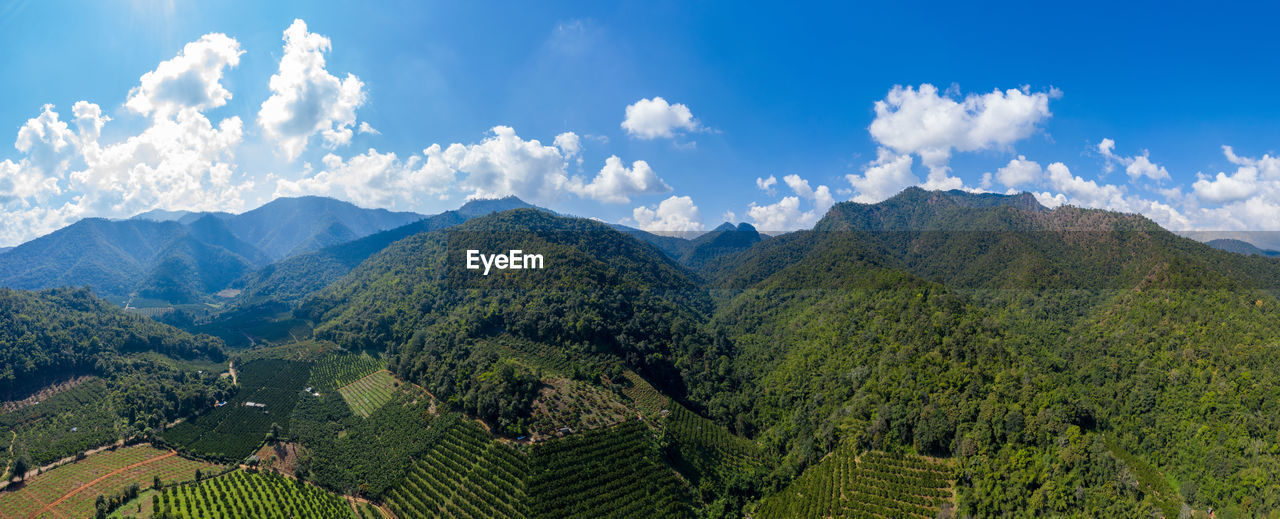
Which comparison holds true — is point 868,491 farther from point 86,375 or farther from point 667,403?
point 86,375

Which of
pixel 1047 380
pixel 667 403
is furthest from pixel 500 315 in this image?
pixel 1047 380

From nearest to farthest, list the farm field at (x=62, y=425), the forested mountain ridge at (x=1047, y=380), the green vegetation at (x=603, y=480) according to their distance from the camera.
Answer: the forested mountain ridge at (x=1047, y=380), the green vegetation at (x=603, y=480), the farm field at (x=62, y=425)

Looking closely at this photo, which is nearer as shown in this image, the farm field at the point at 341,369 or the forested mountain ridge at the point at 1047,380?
the forested mountain ridge at the point at 1047,380

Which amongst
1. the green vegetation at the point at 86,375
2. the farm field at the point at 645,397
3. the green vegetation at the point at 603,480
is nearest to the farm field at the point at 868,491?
the green vegetation at the point at 603,480

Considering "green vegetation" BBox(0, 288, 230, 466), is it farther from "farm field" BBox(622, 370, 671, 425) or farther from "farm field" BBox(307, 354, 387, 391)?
"farm field" BBox(622, 370, 671, 425)

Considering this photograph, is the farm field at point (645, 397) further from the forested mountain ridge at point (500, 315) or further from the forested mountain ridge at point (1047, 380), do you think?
the forested mountain ridge at point (1047, 380)

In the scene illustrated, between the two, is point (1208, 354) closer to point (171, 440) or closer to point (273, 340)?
point (171, 440)

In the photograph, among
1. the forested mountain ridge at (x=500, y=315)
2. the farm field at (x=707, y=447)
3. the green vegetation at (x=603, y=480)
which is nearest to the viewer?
the green vegetation at (x=603, y=480)
